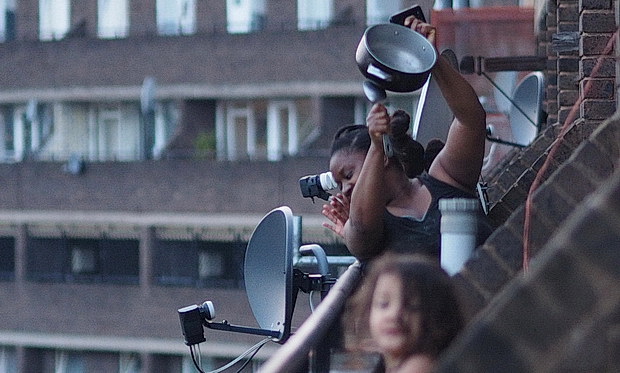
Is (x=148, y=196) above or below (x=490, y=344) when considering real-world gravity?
below

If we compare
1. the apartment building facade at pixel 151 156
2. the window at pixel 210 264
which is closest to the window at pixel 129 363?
the apartment building facade at pixel 151 156

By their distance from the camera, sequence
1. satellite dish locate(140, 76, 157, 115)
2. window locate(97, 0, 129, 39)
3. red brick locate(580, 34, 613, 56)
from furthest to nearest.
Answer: window locate(97, 0, 129, 39), satellite dish locate(140, 76, 157, 115), red brick locate(580, 34, 613, 56)

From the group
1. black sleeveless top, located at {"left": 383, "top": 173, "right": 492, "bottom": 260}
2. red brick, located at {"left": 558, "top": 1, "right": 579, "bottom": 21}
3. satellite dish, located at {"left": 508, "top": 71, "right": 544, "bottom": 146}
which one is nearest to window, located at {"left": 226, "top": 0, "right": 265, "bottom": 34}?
satellite dish, located at {"left": 508, "top": 71, "right": 544, "bottom": 146}

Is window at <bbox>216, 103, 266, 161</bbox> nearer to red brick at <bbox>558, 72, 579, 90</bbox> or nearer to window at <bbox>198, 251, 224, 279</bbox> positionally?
window at <bbox>198, 251, 224, 279</bbox>

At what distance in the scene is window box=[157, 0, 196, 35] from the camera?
34094 millimetres

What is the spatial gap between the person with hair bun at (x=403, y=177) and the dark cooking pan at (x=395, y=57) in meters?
0.18

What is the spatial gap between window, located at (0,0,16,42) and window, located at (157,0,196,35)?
369 centimetres

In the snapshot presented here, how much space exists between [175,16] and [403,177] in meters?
29.1

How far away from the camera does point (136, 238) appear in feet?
111

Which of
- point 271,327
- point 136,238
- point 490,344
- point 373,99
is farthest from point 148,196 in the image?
point 490,344

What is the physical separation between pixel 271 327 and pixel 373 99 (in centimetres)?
258

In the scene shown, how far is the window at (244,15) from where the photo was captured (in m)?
33.5

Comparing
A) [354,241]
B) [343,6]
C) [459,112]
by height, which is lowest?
[343,6]

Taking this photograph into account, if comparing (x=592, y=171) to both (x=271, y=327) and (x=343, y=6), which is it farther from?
(x=343, y=6)
